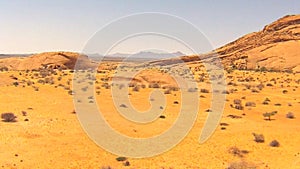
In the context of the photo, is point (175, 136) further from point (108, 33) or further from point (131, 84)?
point (131, 84)

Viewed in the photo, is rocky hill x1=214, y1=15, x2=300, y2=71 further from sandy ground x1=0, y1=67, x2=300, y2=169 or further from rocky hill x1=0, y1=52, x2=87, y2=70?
sandy ground x1=0, y1=67, x2=300, y2=169

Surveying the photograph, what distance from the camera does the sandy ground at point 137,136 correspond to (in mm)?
12547

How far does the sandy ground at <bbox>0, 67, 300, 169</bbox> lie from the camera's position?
12547 millimetres

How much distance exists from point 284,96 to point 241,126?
14.8m

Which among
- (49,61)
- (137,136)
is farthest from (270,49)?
(137,136)

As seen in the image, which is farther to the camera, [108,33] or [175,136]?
[175,136]

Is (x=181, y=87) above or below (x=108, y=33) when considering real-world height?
below

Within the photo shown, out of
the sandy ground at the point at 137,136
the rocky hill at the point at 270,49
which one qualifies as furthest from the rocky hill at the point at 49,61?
the sandy ground at the point at 137,136

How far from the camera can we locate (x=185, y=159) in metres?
13.0

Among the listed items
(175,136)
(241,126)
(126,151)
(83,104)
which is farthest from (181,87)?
(126,151)

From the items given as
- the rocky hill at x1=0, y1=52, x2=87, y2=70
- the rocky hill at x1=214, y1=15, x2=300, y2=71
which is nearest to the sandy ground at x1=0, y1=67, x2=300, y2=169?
the rocky hill at x1=0, y1=52, x2=87, y2=70

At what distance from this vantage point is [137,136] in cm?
1617

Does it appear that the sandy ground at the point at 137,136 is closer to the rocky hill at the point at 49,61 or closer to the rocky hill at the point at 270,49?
the rocky hill at the point at 49,61

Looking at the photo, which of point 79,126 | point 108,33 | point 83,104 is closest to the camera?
point 108,33
